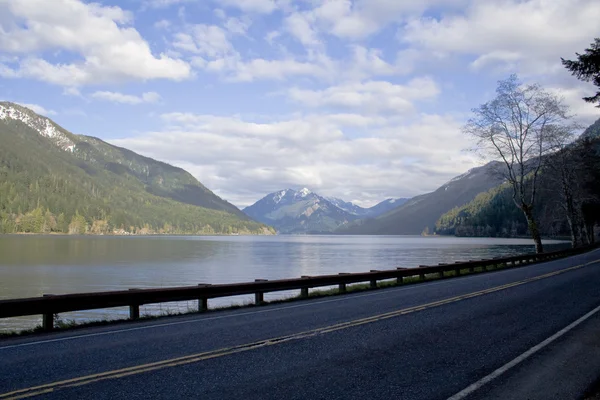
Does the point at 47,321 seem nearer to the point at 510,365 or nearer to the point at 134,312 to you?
the point at 134,312

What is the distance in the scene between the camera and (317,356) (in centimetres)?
774

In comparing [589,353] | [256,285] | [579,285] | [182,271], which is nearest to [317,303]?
[256,285]

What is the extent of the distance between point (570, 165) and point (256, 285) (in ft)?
132

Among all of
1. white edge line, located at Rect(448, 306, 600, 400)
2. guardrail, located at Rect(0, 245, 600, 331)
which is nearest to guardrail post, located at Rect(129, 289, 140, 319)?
guardrail, located at Rect(0, 245, 600, 331)

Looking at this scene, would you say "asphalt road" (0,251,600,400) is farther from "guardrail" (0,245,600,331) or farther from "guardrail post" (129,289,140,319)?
"guardrail" (0,245,600,331)

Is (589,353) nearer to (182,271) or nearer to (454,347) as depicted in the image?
(454,347)

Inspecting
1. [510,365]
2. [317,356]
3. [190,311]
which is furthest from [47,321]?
[510,365]

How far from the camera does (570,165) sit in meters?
44.8

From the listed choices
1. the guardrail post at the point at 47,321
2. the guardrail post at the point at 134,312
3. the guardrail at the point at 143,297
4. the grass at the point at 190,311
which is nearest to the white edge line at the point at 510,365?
the grass at the point at 190,311

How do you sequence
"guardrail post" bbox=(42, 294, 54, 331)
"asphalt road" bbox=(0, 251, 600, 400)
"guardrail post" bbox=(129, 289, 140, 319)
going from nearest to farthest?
1. "asphalt road" bbox=(0, 251, 600, 400)
2. "guardrail post" bbox=(42, 294, 54, 331)
3. "guardrail post" bbox=(129, 289, 140, 319)

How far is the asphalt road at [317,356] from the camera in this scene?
20.2 ft

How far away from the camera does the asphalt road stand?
20.2 feet

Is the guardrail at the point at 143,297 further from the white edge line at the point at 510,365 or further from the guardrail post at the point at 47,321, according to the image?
the white edge line at the point at 510,365

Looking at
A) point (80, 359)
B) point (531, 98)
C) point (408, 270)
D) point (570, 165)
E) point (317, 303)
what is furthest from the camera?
point (570, 165)
